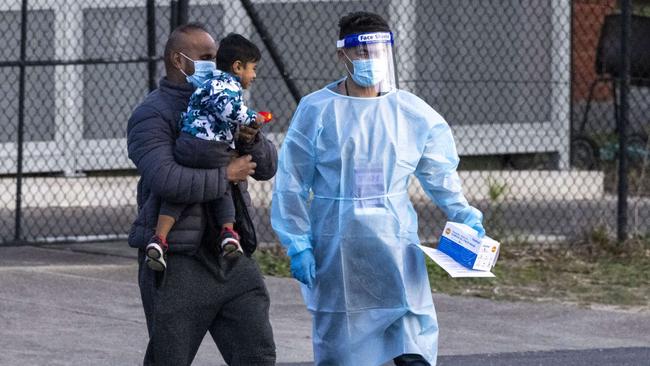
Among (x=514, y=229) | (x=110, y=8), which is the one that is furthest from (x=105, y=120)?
(x=514, y=229)

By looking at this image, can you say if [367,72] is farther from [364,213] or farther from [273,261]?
[273,261]

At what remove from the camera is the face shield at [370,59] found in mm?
5008

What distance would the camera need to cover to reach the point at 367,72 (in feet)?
16.4

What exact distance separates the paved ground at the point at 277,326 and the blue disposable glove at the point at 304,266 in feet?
5.41

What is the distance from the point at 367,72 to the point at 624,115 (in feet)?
17.1

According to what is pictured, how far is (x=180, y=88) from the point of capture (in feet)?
15.6

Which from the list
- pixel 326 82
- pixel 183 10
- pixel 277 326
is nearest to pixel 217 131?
pixel 277 326

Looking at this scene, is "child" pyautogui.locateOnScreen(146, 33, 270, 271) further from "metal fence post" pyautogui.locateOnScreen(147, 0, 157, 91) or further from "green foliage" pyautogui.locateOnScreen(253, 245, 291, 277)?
"metal fence post" pyautogui.locateOnScreen(147, 0, 157, 91)

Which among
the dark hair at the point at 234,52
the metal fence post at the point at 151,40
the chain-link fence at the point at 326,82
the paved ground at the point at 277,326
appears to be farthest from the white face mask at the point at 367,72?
the chain-link fence at the point at 326,82

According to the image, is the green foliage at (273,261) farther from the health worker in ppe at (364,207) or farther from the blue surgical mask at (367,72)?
the blue surgical mask at (367,72)

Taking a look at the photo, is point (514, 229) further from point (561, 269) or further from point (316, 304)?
point (316, 304)

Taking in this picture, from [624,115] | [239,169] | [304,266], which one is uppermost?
[239,169]

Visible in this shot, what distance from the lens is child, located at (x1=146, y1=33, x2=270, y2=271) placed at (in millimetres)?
4512

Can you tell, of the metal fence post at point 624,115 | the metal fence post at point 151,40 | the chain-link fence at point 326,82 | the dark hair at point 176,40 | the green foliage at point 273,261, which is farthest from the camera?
the chain-link fence at point 326,82
